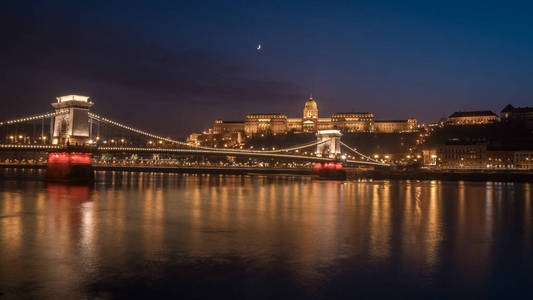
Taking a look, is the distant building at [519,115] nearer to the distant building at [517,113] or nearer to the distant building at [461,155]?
the distant building at [517,113]

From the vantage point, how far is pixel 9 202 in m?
28.2

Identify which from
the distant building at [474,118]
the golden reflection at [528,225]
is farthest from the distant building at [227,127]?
the golden reflection at [528,225]

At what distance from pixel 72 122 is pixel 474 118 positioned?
109 meters

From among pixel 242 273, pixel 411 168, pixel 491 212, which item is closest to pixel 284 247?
pixel 242 273

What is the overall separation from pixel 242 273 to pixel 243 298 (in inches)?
76.1

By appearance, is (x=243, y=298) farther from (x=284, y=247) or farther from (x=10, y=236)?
(x=10, y=236)

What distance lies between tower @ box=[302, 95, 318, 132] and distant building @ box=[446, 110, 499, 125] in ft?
140

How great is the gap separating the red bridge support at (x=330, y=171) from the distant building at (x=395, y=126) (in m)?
86.5

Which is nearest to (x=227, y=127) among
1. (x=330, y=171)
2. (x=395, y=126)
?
(x=395, y=126)

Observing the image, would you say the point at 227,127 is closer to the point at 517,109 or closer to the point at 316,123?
the point at 316,123

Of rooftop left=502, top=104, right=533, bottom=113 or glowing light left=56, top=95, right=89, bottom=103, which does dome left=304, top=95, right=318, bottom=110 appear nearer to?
rooftop left=502, top=104, right=533, bottom=113

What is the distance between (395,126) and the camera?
153 metres

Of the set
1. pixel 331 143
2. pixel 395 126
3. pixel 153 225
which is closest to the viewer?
pixel 153 225

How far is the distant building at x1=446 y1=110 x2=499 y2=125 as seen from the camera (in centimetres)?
12569
